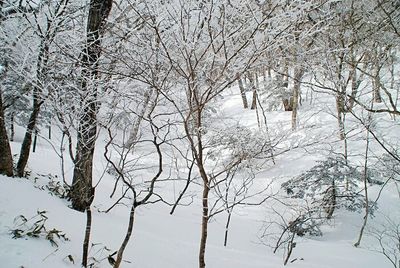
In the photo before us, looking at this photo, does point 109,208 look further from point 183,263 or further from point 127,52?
point 127,52

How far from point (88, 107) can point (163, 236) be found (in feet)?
9.31

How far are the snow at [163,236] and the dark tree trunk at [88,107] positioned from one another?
50cm

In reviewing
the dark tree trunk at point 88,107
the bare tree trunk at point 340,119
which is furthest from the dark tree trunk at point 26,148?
the bare tree trunk at point 340,119

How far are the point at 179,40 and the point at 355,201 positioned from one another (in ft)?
27.8

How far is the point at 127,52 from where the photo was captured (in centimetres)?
285

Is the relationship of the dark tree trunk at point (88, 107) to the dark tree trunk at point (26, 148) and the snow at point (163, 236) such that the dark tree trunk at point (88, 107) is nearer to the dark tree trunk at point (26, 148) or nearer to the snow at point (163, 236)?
the snow at point (163, 236)

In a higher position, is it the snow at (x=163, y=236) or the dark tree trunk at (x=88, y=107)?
the dark tree trunk at (x=88, y=107)

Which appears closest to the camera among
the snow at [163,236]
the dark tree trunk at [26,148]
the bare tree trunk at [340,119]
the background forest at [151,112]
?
the background forest at [151,112]

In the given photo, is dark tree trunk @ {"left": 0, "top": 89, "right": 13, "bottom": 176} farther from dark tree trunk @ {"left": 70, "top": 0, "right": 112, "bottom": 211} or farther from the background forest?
dark tree trunk @ {"left": 70, "top": 0, "right": 112, "bottom": 211}

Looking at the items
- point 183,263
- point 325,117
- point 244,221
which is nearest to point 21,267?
point 183,263

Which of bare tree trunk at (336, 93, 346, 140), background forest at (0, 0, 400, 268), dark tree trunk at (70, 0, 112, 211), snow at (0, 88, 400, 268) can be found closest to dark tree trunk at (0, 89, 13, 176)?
background forest at (0, 0, 400, 268)

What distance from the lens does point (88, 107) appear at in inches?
127

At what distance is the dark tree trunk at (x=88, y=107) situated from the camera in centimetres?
298

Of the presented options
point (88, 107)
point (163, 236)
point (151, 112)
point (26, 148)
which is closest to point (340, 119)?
point (163, 236)
